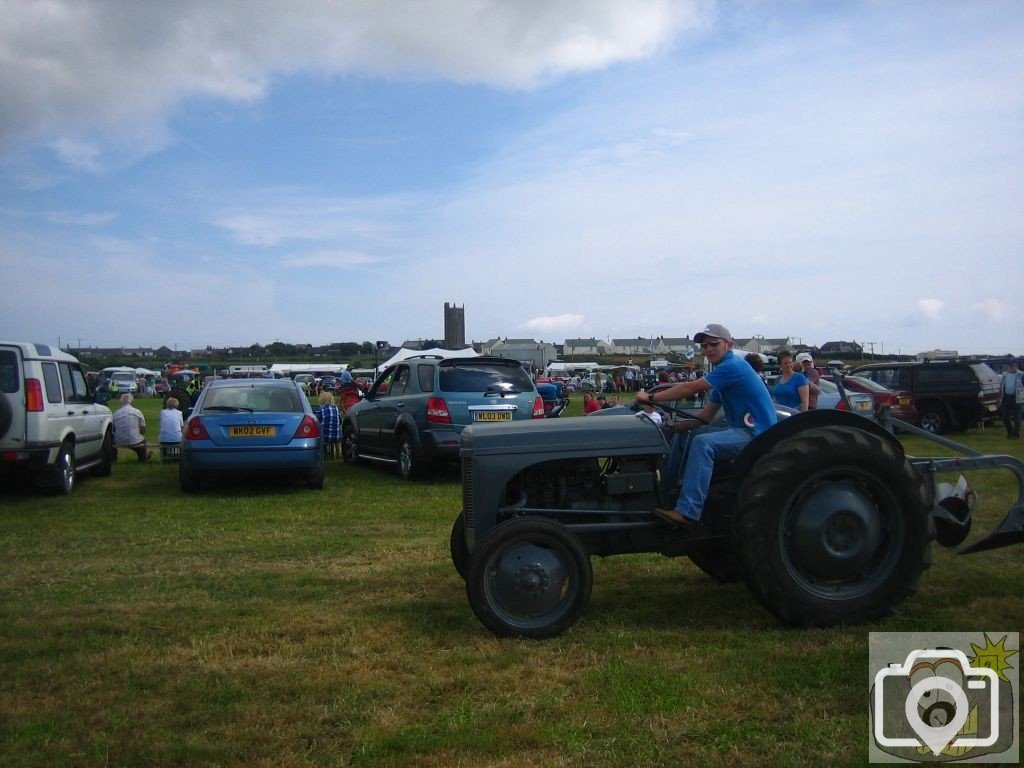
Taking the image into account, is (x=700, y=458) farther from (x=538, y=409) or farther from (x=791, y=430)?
(x=538, y=409)

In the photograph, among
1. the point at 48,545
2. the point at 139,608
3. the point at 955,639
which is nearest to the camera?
the point at 955,639

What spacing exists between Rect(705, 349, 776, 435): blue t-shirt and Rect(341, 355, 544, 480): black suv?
704cm

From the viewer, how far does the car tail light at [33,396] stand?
11.4 meters

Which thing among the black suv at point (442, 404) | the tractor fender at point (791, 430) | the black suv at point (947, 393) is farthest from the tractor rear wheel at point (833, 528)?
the black suv at point (947, 393)

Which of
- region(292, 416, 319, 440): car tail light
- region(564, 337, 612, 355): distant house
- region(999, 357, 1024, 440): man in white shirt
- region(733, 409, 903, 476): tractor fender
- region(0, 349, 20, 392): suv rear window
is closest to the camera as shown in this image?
region(733, 409, 903, 476): tractor fender

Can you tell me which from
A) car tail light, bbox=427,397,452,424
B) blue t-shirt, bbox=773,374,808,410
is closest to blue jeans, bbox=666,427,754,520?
blue t-shirt, bbox=773,374,808,410

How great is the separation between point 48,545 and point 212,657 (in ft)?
14.5

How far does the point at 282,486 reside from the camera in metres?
13.2

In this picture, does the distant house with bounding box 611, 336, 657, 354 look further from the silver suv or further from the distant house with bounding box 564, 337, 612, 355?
the silver suv

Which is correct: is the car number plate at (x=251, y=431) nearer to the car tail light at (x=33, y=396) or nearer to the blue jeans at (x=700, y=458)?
the car tail light at (x=33, y=396)

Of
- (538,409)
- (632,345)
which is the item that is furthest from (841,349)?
(632,345)

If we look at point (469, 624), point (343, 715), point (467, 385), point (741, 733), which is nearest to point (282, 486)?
point (467, 385)

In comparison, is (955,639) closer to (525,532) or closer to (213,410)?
(525,532)

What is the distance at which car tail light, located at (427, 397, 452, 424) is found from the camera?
13.0 m
